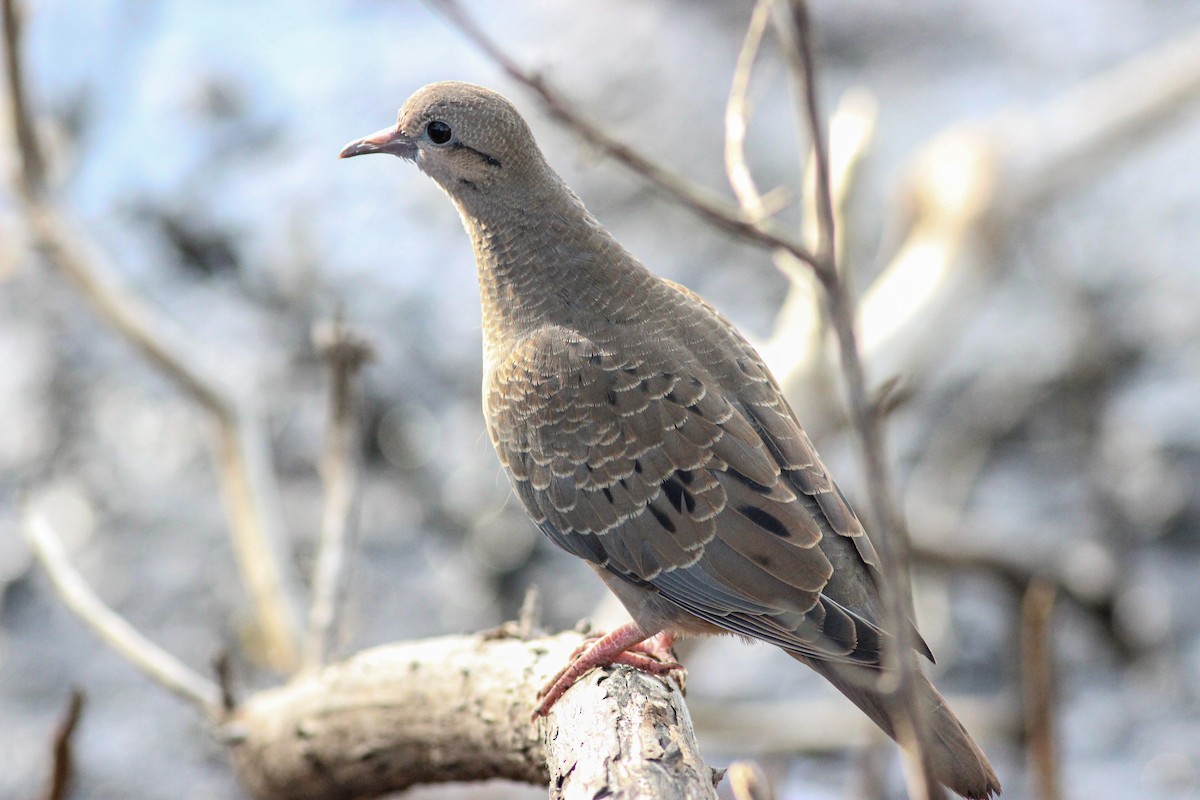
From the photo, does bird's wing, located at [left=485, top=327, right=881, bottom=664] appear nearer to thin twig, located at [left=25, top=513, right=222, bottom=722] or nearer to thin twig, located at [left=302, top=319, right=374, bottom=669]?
thin twig, located at [left=302, top=319, right=374, bottom=669]

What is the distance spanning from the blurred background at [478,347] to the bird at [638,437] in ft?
5.27

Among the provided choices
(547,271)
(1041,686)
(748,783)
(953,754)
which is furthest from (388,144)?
(1041,686)

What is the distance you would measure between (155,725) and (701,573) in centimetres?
329

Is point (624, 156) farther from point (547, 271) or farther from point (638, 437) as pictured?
point (547, 271)

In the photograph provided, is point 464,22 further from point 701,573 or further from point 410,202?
point 410,202

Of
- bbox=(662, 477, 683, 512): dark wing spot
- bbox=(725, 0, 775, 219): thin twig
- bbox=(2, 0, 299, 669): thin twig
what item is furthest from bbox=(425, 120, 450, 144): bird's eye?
A: bbox=(2, 0, 299, 669): thin twig

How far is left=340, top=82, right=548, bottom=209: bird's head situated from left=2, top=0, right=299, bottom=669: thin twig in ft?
6.08

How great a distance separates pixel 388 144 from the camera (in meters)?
2.84

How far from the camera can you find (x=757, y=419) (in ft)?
8.83

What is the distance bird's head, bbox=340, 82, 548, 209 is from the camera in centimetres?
279

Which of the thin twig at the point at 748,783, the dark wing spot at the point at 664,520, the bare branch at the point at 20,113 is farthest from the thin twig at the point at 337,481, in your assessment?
the thin twig at the point at 748,783

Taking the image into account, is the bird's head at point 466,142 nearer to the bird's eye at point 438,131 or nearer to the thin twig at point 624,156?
the bird's eye at point 438,131

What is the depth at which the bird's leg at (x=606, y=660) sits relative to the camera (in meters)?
2.46

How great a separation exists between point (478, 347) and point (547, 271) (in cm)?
331
